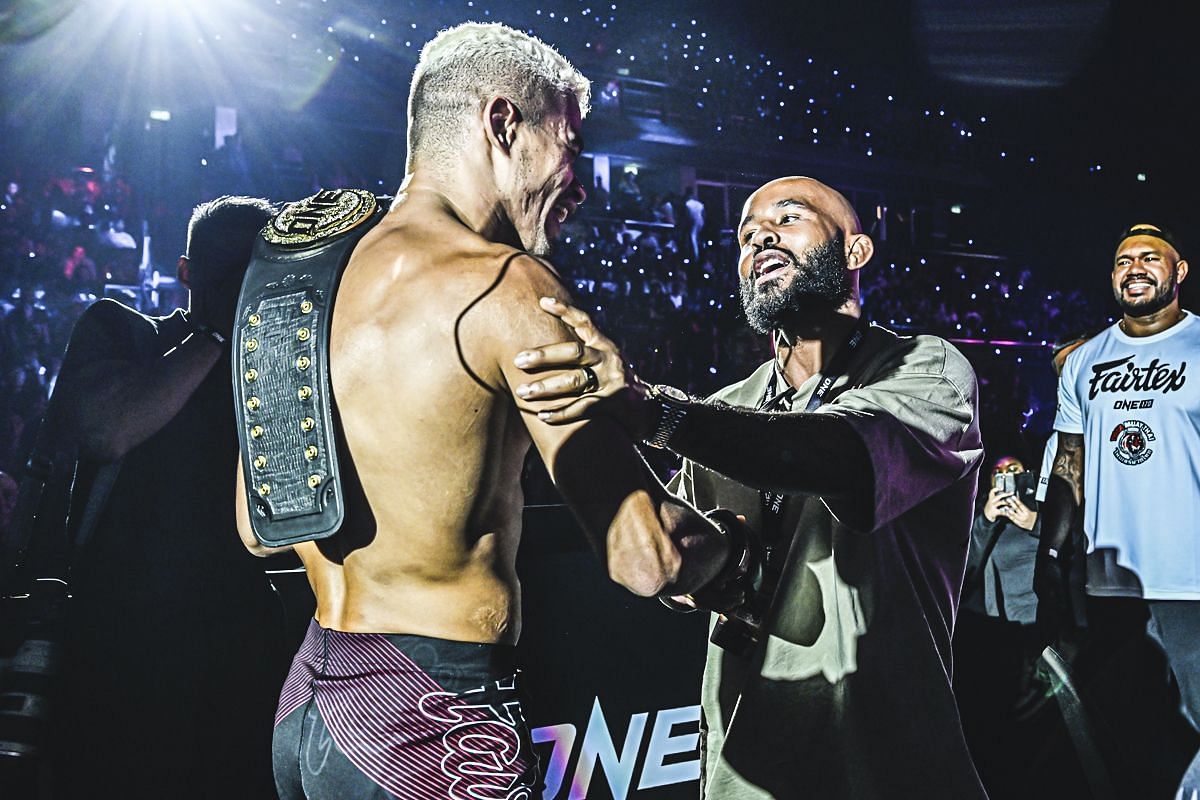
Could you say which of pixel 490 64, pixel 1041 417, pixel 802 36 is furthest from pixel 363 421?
pixel 802 36

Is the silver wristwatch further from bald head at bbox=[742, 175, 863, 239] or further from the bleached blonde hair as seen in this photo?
bald head at bbox=[742, 175, 863, 239]

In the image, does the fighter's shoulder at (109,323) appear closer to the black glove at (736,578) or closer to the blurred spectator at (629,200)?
the black glove at (736,578)

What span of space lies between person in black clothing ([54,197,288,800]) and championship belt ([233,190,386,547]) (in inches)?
57.4

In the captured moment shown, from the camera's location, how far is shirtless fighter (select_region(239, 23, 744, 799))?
4.27ft

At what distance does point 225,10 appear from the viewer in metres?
9.55

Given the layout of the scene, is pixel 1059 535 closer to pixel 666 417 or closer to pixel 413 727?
pixel 666 417

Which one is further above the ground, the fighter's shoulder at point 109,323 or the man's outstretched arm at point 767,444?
the man's outstretched arm at point 767,444

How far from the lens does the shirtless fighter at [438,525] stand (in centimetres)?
130

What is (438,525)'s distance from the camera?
1.33 metres

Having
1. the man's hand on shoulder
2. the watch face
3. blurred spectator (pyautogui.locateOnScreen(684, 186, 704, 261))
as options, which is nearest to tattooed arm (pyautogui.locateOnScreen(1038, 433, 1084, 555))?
the watch face

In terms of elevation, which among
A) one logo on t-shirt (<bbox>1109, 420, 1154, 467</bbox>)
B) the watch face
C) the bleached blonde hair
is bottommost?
one logo on t-shirt (<bbox>1109, 420, 1154, 467</bbox>)

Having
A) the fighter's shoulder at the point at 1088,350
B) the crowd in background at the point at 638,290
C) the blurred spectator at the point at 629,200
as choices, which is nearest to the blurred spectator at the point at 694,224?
the crowd in background at the point at 638,290

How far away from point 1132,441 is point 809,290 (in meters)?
2.29

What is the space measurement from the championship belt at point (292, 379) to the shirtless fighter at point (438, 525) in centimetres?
3
